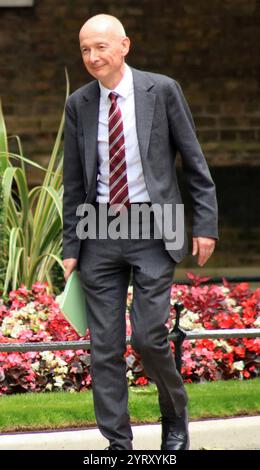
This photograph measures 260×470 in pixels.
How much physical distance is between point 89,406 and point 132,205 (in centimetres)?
139

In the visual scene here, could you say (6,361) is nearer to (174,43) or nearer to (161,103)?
(161,103)

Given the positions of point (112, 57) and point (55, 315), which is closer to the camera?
point (112, 57)

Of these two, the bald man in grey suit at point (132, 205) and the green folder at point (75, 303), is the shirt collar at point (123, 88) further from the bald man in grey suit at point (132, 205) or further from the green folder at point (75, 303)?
the green folder at point (75, 303)

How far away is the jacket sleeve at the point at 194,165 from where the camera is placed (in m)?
4.98

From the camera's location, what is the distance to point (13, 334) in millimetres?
6809

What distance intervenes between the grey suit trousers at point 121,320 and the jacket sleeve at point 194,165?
20 centimetres

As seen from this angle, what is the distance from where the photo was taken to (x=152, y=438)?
555 centimetres

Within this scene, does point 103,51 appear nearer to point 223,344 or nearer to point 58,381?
point 58,381

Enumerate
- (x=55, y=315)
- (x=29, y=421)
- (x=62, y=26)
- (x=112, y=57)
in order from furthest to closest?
(x=62, y=26)
(x=55, y=315)
(x=29, y=421)
(x=112, y=57)

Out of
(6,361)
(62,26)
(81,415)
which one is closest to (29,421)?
(81,415)

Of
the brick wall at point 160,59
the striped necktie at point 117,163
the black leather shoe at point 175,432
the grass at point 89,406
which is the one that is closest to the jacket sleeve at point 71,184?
the striped necktie at point 117,163

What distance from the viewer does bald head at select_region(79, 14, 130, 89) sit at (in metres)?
4.84

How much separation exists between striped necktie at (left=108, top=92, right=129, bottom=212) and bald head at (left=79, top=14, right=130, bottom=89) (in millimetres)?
193

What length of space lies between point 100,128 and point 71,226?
440 mm
